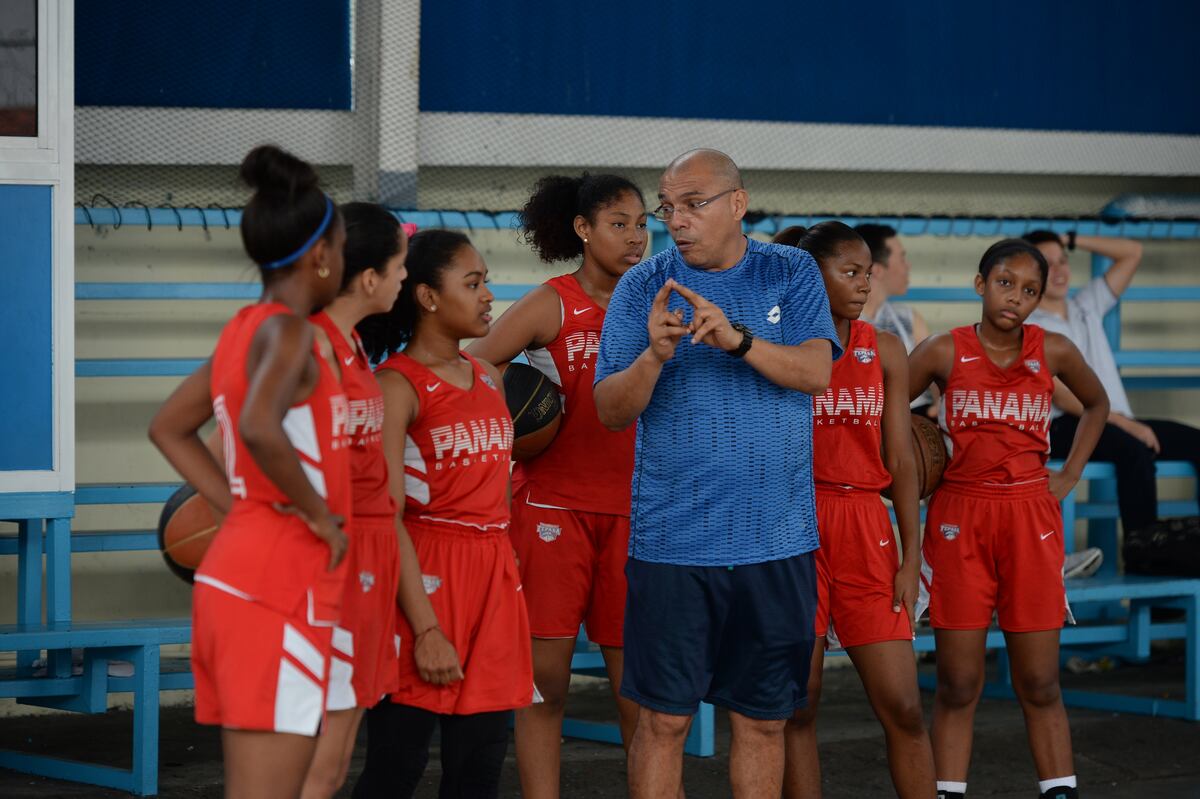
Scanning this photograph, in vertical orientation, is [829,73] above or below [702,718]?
above

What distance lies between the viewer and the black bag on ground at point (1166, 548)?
5961mm

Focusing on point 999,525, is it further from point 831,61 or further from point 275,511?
point 831,61

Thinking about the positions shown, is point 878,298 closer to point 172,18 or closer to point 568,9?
point 568,9

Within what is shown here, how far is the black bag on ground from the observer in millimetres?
5961

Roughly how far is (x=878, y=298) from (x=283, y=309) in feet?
11.8

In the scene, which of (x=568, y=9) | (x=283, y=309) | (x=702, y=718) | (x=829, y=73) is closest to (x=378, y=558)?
(x=283, y=309)

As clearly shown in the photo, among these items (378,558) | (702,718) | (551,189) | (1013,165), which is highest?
(1013,165)

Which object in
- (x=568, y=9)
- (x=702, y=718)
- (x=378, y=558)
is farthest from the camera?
(x=568, y=9)

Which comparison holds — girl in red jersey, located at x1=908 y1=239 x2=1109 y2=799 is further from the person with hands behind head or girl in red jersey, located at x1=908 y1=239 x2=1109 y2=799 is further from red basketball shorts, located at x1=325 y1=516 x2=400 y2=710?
red basketball shorts, located at x1=325 y1=516 x2=400 y2=710

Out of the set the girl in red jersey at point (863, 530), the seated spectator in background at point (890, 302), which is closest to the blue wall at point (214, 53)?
the seated spectator in background at point (890, 302)

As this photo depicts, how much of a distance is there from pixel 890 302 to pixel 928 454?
7.30ft

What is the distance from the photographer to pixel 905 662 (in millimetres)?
3854

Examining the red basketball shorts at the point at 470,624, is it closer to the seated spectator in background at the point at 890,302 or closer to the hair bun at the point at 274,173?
the hair bun at the point at 274,173

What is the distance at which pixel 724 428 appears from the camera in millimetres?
3303
